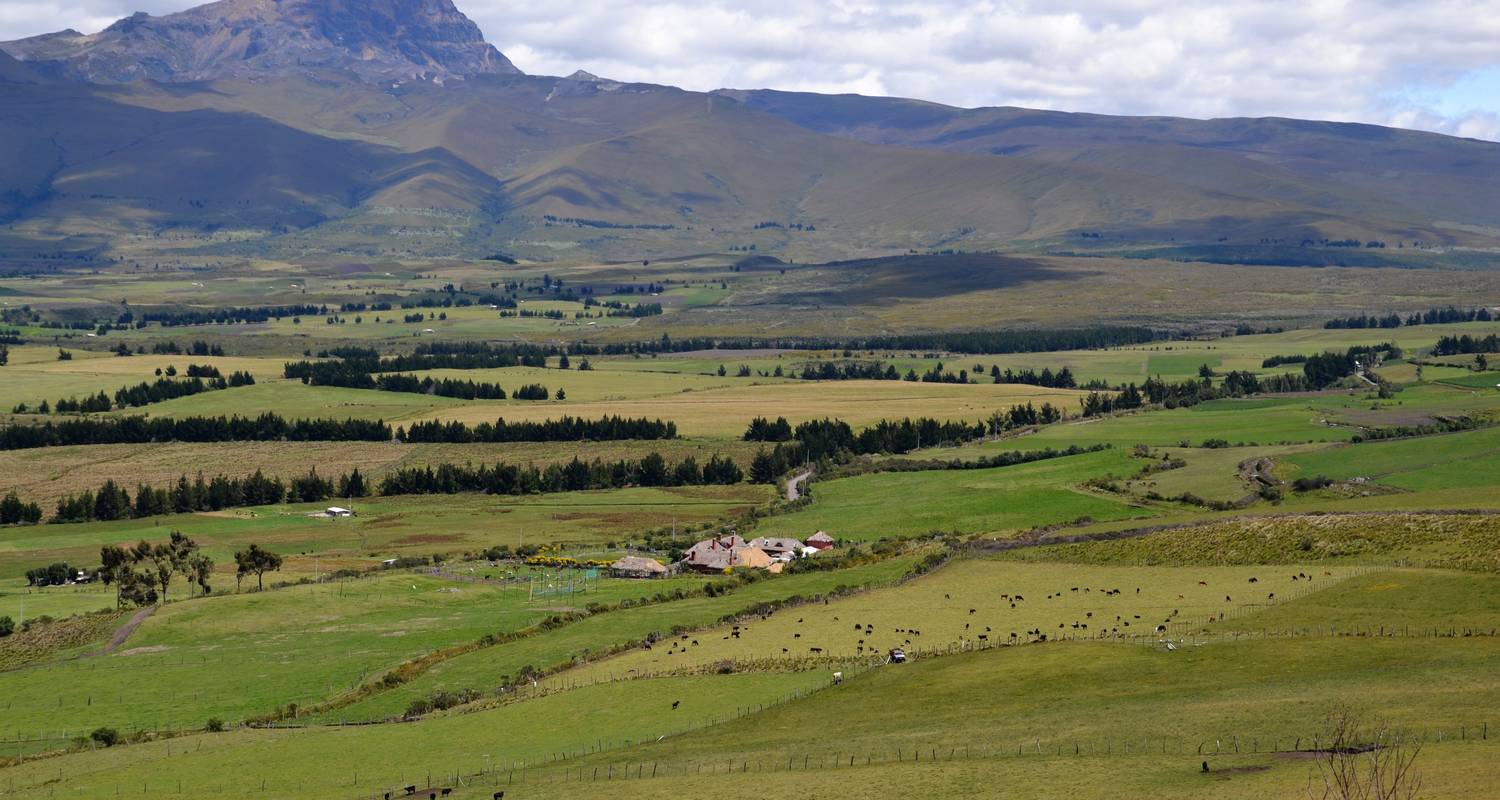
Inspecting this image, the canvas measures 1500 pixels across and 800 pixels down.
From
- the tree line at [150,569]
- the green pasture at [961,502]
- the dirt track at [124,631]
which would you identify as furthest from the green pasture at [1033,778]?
the green pasture at [961,502]

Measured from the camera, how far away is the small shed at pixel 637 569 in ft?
319

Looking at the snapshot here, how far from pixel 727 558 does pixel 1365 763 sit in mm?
60072

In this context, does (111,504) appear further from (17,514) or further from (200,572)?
(200,572)

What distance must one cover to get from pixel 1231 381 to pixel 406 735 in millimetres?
137348

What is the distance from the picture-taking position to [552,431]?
16462 centimetres

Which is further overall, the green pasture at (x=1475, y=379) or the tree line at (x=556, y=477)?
the green pasture at (x=1475, y=379)

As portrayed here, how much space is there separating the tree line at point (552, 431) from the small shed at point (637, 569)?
207 feet

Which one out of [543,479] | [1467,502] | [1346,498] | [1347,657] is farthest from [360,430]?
[1347,657]

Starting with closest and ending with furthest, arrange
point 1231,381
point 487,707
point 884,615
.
Answer: 1. point 487,707
2. point 884,615
3. point 1231,381

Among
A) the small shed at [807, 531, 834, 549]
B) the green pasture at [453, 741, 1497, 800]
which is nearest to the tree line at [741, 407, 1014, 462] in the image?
the small shed at [807, 531, 834, 549]

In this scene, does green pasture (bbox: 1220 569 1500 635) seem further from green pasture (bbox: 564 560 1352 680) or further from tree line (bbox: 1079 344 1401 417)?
tree line (bbox: 1079 344 1401 417)

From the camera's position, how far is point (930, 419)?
523 feet

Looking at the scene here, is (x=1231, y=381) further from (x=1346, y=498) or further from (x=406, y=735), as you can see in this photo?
(x=406, y=735)

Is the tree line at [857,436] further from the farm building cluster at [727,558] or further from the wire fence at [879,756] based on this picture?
the wire fence at [879,756]
